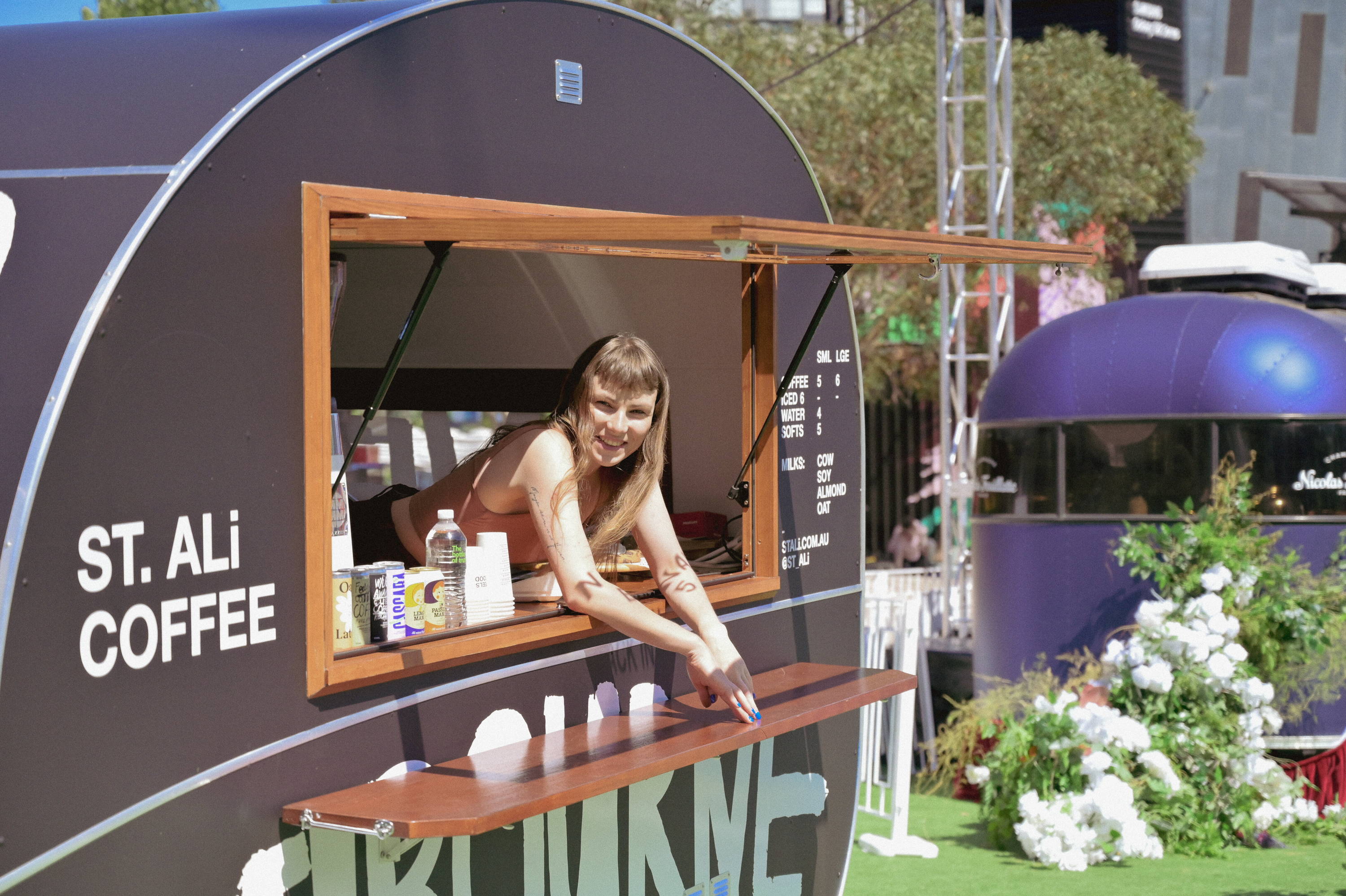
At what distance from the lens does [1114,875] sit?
668 cm

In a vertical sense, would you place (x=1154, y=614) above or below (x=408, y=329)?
below

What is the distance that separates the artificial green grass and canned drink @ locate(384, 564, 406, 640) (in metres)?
3.65

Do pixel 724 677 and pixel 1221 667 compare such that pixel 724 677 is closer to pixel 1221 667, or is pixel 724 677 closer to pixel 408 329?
pixel 408 329

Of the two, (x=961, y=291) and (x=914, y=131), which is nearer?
(x=961, y=291)

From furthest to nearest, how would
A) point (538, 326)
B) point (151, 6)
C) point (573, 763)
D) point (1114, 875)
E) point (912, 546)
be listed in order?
point (912, 546) → point (151, 6) → point (1114, 875) → point (538, 326) → point (573, 763)

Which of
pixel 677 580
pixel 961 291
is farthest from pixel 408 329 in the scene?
pixel 961 291

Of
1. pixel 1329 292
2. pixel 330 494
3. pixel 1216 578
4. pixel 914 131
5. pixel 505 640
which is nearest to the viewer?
pixel 330 494

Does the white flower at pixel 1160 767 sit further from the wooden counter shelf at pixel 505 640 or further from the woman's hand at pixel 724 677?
the woman's hand at pixel 724 677

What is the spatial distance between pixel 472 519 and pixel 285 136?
4.32ft

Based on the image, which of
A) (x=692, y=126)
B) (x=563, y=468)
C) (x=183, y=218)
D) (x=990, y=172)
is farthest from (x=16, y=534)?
(x=990, y=172)

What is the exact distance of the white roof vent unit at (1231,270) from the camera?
9000 millimetres

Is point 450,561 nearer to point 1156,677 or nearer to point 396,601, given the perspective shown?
point 396,601

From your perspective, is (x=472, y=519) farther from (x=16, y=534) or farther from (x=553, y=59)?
(x=16, y=534)

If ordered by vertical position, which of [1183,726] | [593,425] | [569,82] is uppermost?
[569,82]
